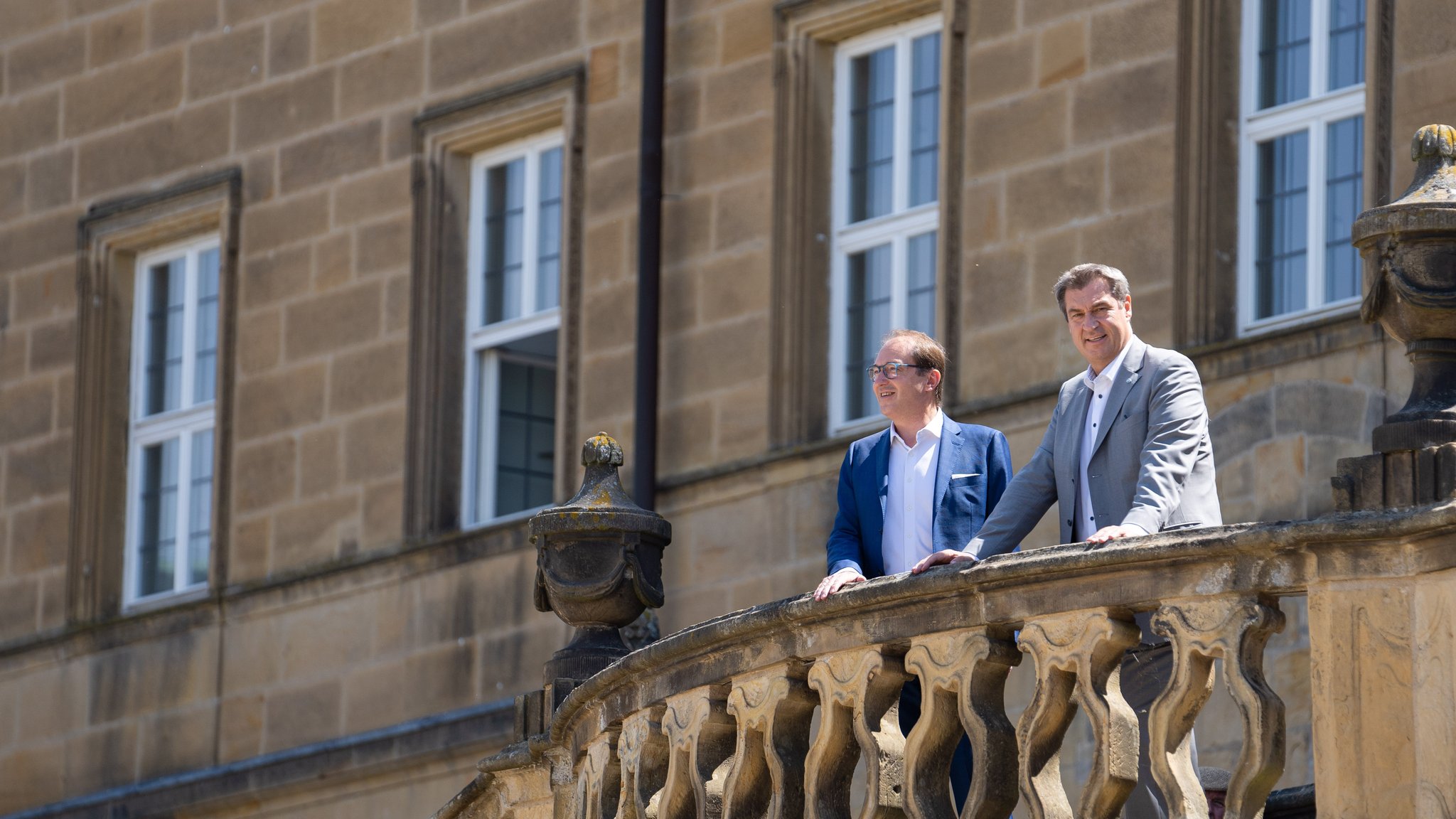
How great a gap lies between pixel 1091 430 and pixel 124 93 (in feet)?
43.7

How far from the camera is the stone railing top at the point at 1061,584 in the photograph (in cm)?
689

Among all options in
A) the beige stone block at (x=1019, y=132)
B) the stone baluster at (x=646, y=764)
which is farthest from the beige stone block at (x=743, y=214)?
the stone baluster at (x=646, y=764)

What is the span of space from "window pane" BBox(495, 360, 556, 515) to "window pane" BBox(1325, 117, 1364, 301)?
500cm

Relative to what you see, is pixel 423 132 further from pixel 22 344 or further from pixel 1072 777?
pixel 1072 777

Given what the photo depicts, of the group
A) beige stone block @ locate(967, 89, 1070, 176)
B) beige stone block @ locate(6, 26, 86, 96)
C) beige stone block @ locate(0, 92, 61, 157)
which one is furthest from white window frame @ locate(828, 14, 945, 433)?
beige stone block @ locate(0, 92, 61, 157)

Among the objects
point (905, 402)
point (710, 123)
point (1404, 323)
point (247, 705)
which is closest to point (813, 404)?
point (710, 123)

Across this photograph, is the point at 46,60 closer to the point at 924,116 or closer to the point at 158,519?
the point at 158,519

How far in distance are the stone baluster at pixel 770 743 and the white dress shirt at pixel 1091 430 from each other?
0.75 metres

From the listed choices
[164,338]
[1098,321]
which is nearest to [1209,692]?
[1098,321]

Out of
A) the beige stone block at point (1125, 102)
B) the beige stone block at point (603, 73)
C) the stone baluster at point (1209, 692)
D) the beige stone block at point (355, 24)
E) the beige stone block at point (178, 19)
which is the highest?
the beige stone block at point (178, 19)

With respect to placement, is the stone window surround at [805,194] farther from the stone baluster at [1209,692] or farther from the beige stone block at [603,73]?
the stone baluster at [1209,692]

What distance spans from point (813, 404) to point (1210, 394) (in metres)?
2.73

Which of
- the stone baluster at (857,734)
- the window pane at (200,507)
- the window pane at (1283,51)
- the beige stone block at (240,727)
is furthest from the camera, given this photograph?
the window pane at (200,507)

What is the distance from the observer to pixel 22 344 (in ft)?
68.3
